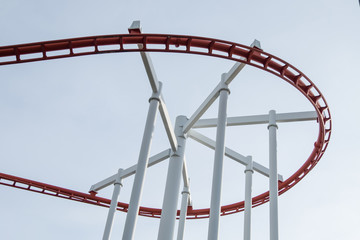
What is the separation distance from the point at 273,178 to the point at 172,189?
292 centimetres

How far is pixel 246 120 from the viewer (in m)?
11.8

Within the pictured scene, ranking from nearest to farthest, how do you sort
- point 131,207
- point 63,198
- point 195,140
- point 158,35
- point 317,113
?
point 131,207 < point 158,35 < point 317,113 < point 195,140 < point 63,198

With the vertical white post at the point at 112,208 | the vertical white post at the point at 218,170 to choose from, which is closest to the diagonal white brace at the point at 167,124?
the vertical white post at the point at 218,170

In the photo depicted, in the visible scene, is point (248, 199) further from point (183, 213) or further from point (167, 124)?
point (167, 124)

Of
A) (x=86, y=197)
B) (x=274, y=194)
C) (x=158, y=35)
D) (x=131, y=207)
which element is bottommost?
(x=131, y=207)

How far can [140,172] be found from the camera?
8422 millimetres

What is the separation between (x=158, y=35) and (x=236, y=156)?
212 inches

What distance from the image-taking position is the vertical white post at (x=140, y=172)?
7.72 metres

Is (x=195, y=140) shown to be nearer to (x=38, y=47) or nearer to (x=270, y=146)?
(x=270, y=146)

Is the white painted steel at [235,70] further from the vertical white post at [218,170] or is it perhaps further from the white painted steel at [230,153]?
the white painted steel at [230,153]

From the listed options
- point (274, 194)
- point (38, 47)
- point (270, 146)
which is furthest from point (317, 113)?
point (38, 47)

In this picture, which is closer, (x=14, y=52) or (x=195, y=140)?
(x=14, y=52)

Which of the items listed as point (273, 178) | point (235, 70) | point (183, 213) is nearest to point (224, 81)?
point (235, 70)

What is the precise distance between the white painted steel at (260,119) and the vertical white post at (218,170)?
190 cm
